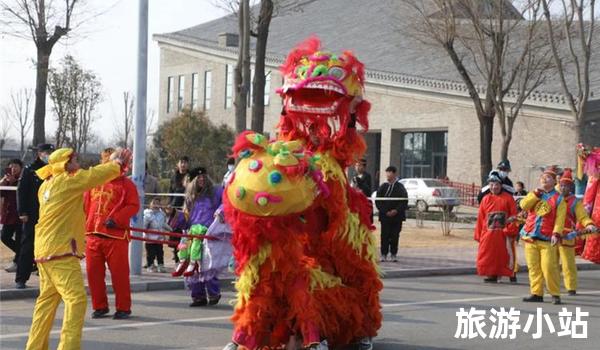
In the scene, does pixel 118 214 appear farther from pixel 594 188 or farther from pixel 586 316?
pixel 594 188

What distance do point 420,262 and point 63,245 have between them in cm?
968

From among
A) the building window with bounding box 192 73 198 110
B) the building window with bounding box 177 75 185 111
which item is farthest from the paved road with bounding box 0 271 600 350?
the building window with bounding box 177 75 185 111

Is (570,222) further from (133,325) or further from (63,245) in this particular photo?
(63,245)

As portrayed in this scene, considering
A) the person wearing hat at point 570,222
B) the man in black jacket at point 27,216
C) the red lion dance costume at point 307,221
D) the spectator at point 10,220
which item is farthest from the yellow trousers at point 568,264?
the spectator at point 10,220

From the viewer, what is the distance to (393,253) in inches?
615

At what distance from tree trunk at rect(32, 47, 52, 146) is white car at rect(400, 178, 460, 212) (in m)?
13.9

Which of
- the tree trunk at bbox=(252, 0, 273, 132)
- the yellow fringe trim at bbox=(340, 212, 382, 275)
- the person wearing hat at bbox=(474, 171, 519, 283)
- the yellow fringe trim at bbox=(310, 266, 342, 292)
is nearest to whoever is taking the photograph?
the yellow fringe trim at bbox=(310, 266, 342, 292)

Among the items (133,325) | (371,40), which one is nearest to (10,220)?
(133,325)

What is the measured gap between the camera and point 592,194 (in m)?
12.8

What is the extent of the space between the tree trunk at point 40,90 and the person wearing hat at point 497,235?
589 inches

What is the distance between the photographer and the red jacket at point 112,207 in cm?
923

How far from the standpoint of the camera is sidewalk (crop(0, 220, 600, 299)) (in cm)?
1179

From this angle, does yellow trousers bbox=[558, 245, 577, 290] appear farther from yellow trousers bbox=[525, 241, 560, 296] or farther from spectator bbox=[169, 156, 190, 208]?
spectator bbox=[169, 156, 190, 208]

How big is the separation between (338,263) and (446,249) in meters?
12.0
